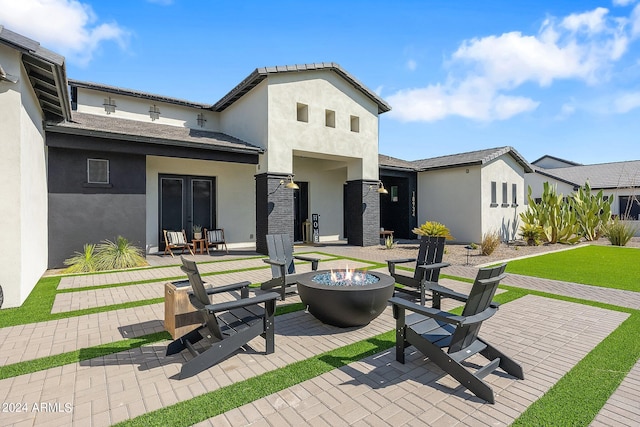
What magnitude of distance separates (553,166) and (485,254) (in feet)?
105

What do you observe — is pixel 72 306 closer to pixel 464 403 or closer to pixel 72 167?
pixel 72 167

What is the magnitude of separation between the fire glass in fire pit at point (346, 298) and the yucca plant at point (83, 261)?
745 centimetres

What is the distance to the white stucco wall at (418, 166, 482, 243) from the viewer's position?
15.4m

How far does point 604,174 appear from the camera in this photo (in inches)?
A: 985

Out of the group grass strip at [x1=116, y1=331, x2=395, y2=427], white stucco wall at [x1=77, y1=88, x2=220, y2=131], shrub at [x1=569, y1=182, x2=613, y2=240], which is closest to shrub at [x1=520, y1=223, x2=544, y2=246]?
shrub at [x1=569, y1=182, x2=613, y2=240]

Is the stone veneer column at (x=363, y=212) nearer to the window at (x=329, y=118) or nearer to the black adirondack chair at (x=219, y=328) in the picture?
the window at (x=329, y=118)

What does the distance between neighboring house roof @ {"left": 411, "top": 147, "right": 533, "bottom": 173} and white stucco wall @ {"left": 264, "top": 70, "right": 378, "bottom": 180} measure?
172 inches

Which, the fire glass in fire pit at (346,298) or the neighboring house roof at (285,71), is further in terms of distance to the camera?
the neighboring house roof at (285,71)

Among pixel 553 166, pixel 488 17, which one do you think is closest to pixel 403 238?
pixel 488 17

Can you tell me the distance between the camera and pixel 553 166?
3578 centimetres

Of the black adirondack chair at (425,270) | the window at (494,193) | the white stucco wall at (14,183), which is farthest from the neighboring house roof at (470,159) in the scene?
the white stucco wall at (14,183)

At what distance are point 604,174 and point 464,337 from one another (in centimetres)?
3084

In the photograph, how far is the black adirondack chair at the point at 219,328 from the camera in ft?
10.7

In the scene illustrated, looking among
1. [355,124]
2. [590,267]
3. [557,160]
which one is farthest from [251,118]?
[557,160]
